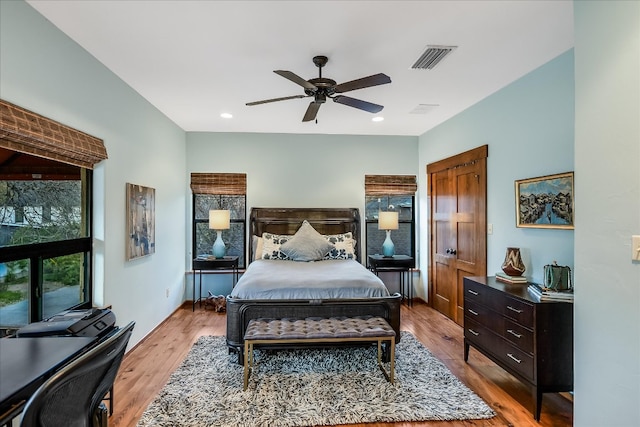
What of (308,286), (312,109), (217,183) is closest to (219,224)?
(217,183)

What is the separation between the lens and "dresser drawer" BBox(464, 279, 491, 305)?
3010 millimetres

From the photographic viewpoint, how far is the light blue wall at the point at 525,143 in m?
2.82

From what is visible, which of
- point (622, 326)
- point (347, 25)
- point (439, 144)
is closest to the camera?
point (622, 326)

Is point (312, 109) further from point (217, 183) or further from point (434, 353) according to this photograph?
point (217, 183)

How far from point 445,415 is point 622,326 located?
130 centimetres

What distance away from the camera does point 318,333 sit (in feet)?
9.37

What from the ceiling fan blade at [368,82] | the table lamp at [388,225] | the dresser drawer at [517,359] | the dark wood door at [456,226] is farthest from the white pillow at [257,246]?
the dresser drawer at [517,359]

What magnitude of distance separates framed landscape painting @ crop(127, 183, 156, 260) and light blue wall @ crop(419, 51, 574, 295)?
386 cm

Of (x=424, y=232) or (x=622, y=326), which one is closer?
(x=622, y=326)

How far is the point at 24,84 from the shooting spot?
219 cm

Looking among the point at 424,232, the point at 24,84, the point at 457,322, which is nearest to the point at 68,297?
the point at 24,84

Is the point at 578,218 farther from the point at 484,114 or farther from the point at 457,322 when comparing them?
the point at 457,322

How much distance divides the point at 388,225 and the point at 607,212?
3673 mm

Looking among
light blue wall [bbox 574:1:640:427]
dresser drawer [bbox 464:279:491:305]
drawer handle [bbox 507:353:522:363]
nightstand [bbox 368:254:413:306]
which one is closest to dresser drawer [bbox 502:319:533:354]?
drawer handle [bbox 507:353:522:363]
